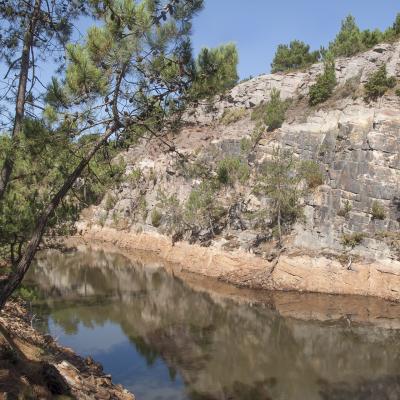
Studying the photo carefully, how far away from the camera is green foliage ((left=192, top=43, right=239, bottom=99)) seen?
845 centimetres

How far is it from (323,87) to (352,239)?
1743 centimetres

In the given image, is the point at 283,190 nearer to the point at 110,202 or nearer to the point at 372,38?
the point at 372,38

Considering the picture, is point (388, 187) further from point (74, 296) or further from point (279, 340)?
point (74, 296)

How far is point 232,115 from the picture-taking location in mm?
49812

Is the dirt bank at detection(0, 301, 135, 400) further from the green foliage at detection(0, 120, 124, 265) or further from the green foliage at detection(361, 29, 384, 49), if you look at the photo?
the green foliage at detection(361, 29, 384, 49)

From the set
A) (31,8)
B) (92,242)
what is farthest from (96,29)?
(92,242)

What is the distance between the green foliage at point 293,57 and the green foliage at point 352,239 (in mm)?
29459

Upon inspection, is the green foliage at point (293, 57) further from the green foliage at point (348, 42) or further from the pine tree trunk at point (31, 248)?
the pine tree trunk at point (31, 248)

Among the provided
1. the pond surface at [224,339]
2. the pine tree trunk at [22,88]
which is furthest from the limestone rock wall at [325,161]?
the pine tree trunk at [22,88]

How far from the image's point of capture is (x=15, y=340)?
11.3 m

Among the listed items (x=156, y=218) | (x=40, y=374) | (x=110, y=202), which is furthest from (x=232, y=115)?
(x=40, y=374)

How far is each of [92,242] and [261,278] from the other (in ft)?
84.8

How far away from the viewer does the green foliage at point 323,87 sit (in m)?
39.7

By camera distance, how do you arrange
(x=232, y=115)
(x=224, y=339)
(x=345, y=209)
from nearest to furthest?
(x=224, y=339)
(x=345, y=209)
(x=232, y=115)
